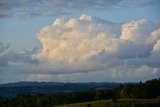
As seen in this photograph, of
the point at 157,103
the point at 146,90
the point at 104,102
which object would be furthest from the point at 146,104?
the point at 146,90

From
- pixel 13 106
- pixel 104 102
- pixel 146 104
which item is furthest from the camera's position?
pixel 13 106

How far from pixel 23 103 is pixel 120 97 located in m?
45.9

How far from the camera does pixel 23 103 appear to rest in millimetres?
193625

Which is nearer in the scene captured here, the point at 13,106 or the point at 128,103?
the point at 128,103

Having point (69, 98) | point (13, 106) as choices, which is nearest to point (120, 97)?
point (69, 98)

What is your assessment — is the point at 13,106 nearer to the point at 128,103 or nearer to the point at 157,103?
the point at 128,103

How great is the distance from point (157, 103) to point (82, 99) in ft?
154

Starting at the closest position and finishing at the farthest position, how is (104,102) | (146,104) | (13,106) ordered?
(146,104), (104,102), (13,106)

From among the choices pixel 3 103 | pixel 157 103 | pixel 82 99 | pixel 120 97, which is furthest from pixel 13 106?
pixel 157 103

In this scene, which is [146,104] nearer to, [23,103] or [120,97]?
[120,97]

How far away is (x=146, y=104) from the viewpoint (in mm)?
160750

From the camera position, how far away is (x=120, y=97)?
200m

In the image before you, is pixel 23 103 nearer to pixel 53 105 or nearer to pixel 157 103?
pixel 53 105

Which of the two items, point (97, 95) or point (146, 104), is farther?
point (97, 95)
